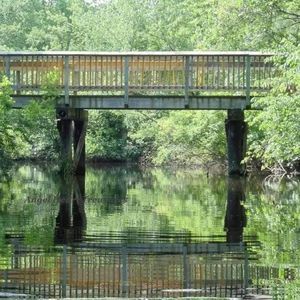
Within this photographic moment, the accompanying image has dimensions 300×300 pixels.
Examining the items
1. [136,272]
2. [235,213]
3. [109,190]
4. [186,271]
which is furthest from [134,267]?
[109,190]

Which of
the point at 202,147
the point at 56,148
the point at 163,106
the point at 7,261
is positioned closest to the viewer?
the point at 7,261

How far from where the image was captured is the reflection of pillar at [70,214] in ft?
44.0

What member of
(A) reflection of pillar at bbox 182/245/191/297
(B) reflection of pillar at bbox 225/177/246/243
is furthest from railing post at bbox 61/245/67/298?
→ (B) reflection of pillar at bbox 225/177/246/243

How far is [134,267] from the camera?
33.7 feet

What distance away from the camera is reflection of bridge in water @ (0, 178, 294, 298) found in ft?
29.1

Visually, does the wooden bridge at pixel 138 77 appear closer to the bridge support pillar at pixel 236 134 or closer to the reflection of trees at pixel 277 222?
the bridge support pillar at pixel 236 134

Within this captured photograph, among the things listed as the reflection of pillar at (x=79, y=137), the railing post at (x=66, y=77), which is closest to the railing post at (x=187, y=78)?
the railing post at (x=66, y=77)

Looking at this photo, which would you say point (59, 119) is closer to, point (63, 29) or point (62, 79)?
point (62, 79)

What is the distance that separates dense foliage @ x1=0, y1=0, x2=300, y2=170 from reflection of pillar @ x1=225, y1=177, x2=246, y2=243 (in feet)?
3.58

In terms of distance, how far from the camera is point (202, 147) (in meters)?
35.6

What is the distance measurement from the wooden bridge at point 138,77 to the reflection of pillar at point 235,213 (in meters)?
2.78

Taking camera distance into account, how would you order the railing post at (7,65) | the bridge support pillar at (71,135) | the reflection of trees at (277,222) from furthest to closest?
the bridge support pillar at (71,135), the railing post at (7,65), the reflection of trees at (277,222)

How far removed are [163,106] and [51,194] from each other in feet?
18.3

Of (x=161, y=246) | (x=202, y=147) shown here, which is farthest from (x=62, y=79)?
(x=161, y=246)
